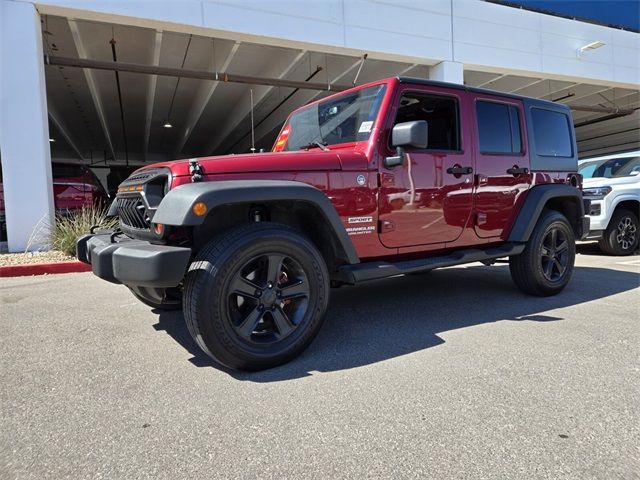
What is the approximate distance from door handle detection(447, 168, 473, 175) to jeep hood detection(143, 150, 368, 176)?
901mm

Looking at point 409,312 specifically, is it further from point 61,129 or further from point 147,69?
point 61,129

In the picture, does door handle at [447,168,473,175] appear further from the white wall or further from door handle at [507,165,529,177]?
the white wall

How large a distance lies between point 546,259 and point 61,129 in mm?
19454

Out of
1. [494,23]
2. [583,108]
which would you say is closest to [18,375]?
[494,23]

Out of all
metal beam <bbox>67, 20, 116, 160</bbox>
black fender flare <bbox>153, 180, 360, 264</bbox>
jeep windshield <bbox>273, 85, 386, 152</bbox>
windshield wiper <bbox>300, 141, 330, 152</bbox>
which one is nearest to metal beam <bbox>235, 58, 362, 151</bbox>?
metal beam <bbox>67, 20, 116, 160</bbox>

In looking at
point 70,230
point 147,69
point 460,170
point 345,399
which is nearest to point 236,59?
point 147,69

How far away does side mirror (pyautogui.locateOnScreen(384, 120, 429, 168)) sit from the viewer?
3.01 meters

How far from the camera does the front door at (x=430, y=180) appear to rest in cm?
326

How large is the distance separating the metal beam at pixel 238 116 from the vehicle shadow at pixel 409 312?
7124 mm

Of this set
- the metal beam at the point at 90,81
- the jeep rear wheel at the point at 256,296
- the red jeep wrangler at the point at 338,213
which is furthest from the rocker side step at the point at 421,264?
the metal beam at the point at 90,81

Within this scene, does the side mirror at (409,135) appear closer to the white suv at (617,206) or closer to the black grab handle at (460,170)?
the black grab handle at (460,170)

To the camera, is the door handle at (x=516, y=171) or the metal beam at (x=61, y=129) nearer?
the door handle at (x=516, y=171)

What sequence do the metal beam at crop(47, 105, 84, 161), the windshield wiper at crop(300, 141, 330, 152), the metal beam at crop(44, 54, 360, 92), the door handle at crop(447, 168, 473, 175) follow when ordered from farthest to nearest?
1. the metal beam at crop(47, 105, 84, 161)
2. the metal beam at crop(44, 54, 360, 92)
3. the door handle at crop(447, 168, 473, 175)
4. the windshield wiper at crop(300, 141, 330, 152)

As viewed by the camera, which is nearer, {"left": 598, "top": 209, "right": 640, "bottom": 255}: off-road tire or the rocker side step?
the rocker side step
